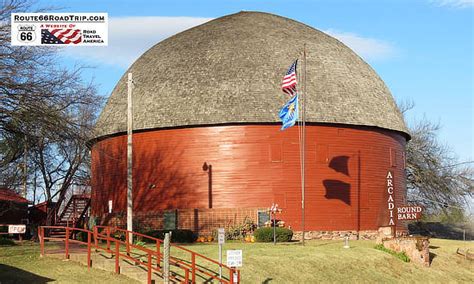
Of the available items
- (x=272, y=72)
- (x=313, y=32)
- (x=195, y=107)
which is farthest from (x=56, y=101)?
(x=313, y=32)

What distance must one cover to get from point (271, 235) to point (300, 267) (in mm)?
8152

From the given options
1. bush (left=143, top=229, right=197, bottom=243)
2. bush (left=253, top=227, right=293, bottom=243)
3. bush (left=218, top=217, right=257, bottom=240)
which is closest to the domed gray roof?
bush (left=218, top=217, right=257, bottom=240)

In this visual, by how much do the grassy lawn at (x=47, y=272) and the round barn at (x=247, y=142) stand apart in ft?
48.6

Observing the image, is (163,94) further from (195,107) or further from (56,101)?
(56,101)

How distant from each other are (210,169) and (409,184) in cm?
2157

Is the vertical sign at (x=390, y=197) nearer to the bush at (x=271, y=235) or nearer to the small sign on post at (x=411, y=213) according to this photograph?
the small sign on post at (x=411, y=213)

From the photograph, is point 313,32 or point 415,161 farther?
point 415,161

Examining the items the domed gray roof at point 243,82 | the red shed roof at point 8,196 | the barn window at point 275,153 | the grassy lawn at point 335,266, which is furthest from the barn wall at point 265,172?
the red shed roof at point 8,196

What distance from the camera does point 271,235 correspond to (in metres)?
34.1

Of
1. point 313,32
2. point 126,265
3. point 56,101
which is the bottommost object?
point 126,265

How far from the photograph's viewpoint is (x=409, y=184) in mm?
53781

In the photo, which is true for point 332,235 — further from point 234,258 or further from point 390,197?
point 234,258

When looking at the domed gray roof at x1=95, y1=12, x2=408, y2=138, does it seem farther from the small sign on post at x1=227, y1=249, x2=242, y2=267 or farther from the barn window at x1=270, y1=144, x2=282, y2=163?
the small sign on post at x1=227, y1=249, x2=242, y2=267

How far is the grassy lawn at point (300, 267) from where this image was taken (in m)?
21.4
